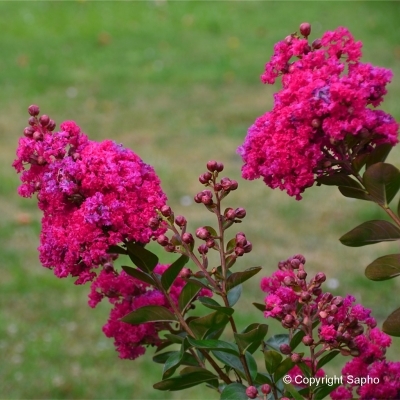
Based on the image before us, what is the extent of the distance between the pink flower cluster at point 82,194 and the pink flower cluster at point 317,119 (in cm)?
13

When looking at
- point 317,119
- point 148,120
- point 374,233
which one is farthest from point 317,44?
point 148,120

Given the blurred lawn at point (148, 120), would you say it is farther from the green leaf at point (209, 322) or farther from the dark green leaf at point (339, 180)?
the dark green leaf at point (339, 180)

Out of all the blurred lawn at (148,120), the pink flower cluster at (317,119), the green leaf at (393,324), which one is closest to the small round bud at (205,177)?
Result: the pink flower cluster at (317,119)

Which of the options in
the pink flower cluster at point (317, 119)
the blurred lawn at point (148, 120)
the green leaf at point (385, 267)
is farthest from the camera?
the blurred lawn at point (148, 120)

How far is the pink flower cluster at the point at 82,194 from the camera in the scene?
85 centimetres

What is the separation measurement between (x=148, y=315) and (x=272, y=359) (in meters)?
0.16

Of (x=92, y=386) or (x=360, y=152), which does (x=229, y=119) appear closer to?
(x=92, y=386)

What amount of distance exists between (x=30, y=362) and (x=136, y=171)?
88.7 inches

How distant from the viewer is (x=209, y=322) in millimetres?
926

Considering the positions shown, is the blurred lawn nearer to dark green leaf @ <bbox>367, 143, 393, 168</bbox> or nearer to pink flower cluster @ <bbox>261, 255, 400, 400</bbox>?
pink flower cluster @ <bbox>261, 255, 400, 400</bbox>

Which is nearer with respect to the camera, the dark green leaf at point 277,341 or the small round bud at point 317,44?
the small round bud at point 317,44

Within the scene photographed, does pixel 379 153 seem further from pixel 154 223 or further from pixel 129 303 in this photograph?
pixel 129 303

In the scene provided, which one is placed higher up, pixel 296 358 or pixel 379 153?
pixel 379 153

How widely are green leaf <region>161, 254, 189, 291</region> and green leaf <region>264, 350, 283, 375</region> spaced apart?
0.15 m
